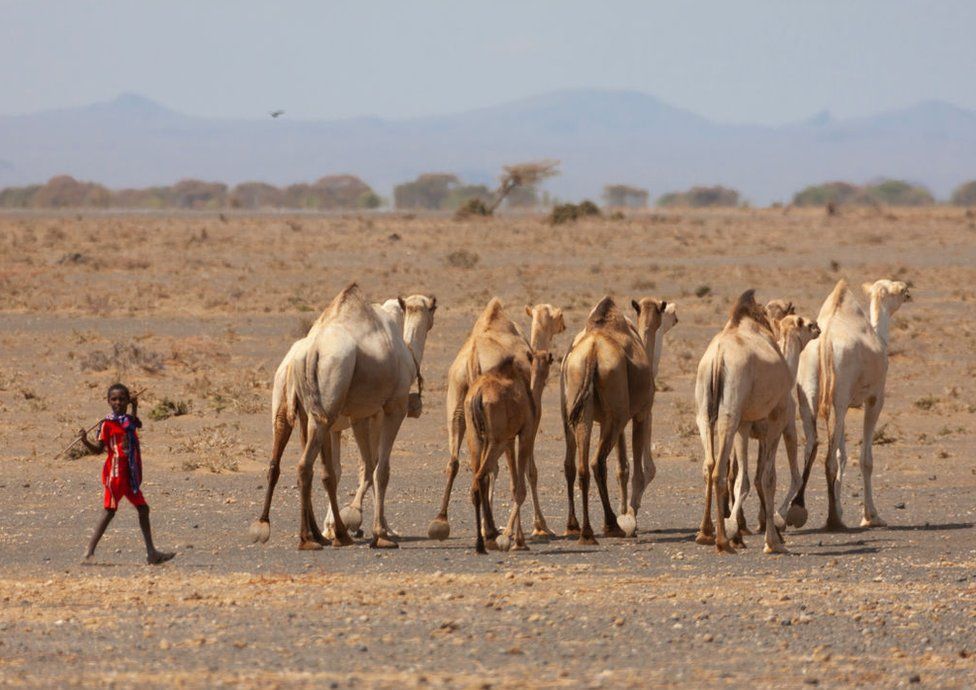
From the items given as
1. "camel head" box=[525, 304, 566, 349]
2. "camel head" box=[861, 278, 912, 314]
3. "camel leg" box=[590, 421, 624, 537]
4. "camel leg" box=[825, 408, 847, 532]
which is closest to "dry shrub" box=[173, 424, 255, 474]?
"camel head" box=[525, 304, 566, 349]

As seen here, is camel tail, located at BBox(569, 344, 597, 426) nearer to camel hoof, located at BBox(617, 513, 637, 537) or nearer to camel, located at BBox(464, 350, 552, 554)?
camel, located at BBox(464, 350, 552, 554)

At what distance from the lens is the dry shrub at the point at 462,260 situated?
44031mm

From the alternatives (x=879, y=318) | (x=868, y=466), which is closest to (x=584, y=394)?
(x=868, y=466)

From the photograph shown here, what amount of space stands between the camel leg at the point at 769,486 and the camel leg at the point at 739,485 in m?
0.19


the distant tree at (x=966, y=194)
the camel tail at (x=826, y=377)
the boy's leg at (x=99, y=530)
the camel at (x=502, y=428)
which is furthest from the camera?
the distant tree at (x=966, y=194)

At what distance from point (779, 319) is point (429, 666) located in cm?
720

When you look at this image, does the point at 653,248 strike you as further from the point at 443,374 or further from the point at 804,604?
the point at 804,604

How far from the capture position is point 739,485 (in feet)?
43.2

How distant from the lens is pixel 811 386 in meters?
14.2

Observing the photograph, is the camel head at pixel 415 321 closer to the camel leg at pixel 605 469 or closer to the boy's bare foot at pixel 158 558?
the camel leg at pixel 605 469

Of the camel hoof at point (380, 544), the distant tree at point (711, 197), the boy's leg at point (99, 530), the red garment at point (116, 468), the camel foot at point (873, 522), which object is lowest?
the camel foot at point (873, 522)

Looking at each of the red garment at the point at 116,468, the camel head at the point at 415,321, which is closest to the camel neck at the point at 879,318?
the camel head at the point at 415,321

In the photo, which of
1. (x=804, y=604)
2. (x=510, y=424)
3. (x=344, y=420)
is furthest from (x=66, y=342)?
(x=804, y=604)

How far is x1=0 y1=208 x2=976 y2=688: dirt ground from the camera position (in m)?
8.46
